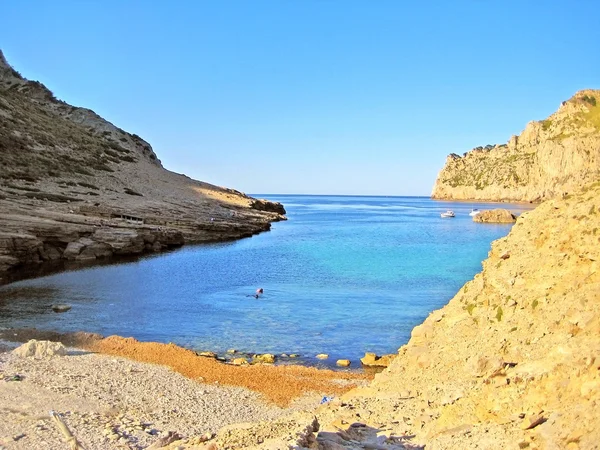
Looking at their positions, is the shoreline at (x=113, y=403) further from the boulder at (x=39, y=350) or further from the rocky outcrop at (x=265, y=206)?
the rocky outcrop at (x=265, y=206)

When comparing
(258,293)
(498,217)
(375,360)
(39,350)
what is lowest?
(375,360)

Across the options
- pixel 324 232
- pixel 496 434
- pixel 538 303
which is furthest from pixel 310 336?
pixel 324 232

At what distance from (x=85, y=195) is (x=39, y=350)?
55717 mm

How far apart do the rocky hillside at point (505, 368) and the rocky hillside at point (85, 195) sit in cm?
4042

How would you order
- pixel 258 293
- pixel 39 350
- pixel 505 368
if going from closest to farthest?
pixel 505 368 → pixel 39 350 → pixel 258 293

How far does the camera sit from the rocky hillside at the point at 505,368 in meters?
8.39

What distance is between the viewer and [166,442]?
414 inches

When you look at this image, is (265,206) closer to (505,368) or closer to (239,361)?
(239,361)

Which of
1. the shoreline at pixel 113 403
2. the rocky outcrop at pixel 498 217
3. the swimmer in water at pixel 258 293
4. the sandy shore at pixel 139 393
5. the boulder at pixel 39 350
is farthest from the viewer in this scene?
the rocky outcrop at pixel 498 217

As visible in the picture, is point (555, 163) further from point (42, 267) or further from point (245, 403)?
point (245, 403)

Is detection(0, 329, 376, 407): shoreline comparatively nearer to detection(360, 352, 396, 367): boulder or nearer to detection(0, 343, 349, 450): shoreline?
detection(0, 343, 349, 450): shoreline

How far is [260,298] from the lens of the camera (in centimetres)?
3819

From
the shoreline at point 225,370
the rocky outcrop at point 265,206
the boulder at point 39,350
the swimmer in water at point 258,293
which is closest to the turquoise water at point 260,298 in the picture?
the swimmer in water at point 258,293

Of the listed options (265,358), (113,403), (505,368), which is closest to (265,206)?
(265,358)
